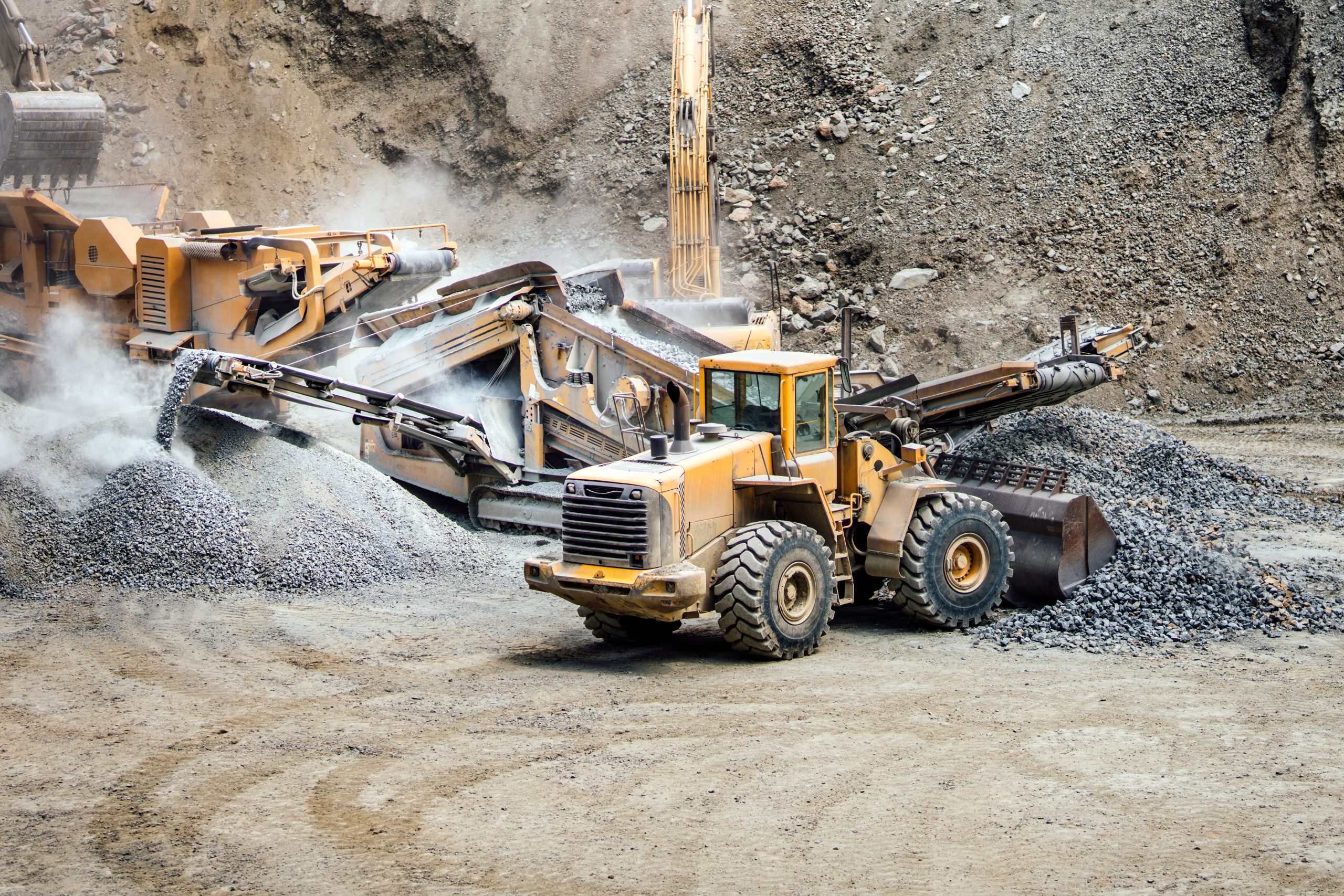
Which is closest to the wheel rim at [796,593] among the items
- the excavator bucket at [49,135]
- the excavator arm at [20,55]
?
the excavator bucket at [49,135]

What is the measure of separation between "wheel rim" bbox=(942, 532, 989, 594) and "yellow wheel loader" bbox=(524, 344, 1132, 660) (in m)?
0.01

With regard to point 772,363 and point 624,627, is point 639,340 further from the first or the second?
point 624,627

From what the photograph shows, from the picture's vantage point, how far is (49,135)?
12.8 meters

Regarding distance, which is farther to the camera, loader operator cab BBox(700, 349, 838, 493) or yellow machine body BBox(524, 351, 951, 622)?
loader operator cab BBox(700, 349, 838, 493)

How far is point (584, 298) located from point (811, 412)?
5.06 m

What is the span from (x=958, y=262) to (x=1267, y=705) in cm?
1321

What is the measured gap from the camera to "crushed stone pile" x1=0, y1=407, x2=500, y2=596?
35.0ft

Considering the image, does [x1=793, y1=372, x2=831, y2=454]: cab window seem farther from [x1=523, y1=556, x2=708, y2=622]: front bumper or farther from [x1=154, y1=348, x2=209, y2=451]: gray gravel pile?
[x1=154, y1=348, x2=209, y2=451]: gray gravel pile

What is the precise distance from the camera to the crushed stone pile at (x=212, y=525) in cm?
1067

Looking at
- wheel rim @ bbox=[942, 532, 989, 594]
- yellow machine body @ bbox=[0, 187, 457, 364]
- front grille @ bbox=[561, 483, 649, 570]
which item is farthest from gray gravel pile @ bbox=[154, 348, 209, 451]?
wheel rim @ bbox=[942, 532, 989, 594]

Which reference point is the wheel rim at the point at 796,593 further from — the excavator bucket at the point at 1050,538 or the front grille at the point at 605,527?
the excavator bucket at the point at 1050,538

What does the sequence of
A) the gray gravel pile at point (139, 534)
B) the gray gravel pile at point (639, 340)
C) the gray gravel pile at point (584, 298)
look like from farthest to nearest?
1. the gray gravel pile at point (584, 298)
2. the gray gravel pile at point (639, 340)
3. the gray gravel pile at point (139, 534)

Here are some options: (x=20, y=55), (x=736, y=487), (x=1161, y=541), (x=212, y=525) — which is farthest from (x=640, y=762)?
(x=20, y=55)

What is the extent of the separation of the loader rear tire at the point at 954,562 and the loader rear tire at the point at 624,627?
1.58 m
